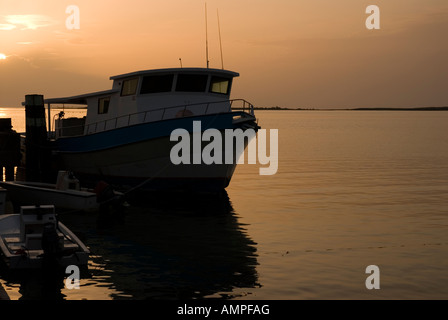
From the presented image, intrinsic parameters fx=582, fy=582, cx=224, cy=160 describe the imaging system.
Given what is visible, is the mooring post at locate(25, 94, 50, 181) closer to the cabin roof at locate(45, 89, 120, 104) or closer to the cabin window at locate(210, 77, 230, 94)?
the cabin roof at locate(45, 89, 120, 104)

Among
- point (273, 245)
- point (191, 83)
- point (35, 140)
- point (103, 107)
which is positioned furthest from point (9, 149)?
point (273, 245)

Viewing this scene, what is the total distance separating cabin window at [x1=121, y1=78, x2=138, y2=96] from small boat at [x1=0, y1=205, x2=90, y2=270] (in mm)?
10701

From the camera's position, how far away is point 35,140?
89.5ft

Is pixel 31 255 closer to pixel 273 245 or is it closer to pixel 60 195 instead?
pixel 273 245

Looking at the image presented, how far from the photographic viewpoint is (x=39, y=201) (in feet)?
72.7

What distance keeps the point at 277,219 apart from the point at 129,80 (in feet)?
30.2

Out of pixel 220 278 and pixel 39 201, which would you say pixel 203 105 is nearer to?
pixel 39 201

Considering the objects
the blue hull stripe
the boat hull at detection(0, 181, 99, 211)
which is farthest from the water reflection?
the blue hull stripe

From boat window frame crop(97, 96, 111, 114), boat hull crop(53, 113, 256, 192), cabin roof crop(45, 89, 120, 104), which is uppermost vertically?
cabin roof crop(45, 89, 120, 104)

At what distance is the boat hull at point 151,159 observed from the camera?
23109 millimetres

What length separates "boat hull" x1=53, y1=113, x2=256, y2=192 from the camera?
2311cm

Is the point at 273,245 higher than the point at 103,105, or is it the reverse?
the point at 103,105

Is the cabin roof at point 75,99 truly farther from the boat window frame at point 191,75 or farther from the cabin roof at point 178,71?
the boat window frame at point 191,75

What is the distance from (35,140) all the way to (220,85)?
9113mm
